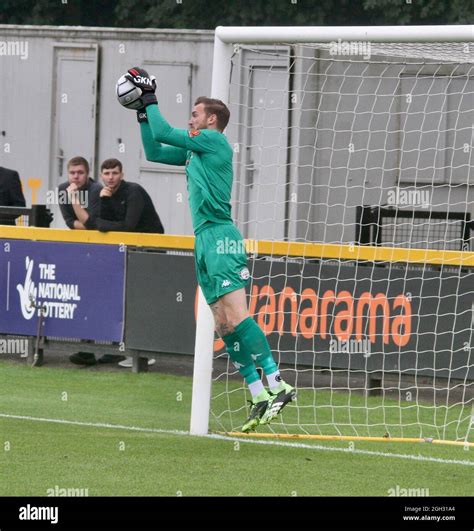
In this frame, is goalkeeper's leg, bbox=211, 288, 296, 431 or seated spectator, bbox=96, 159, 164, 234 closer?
goalkeeper's leg, bbox=211, 288, 296, 431

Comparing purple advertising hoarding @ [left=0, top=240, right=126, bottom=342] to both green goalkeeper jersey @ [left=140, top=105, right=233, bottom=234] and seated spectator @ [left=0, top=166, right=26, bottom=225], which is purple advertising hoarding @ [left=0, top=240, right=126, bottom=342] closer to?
seated spectator @ [left=0, top=166, right=26, bottom=225]

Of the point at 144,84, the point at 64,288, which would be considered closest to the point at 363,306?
the point at 64,288

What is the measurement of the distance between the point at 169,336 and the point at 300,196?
3819 millimetres

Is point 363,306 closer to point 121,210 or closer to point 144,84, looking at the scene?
point 121,210

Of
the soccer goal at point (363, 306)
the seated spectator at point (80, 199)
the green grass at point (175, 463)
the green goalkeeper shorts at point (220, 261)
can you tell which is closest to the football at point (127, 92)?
the soccer goal at point (363, 306)

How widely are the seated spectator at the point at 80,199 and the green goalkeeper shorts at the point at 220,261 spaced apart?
5260mm

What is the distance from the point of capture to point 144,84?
9.51 m

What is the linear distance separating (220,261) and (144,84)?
1.32m

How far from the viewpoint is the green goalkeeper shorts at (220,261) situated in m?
9.66

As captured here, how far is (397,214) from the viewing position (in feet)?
43.1

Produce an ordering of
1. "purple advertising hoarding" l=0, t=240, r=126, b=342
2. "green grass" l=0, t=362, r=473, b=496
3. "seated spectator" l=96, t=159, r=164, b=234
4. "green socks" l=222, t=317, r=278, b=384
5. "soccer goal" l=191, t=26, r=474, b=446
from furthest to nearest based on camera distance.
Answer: "seated spectator" l=96, t=159, r=164, b=234
"purple advertising hoarding" l=0, t=240, r=126, b=342
"soccer goal" l=191, t=26, r=474, b=446
"green socks" l=222, t=317, r=278, b=384
"green grass" l=0, t=362, r=473, b=496

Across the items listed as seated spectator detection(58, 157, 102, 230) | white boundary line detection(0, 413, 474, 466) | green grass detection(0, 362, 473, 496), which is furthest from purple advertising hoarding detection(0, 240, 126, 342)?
white boundary line detection(0, 413, 474, 466)

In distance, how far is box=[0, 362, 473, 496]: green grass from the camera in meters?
8.12
